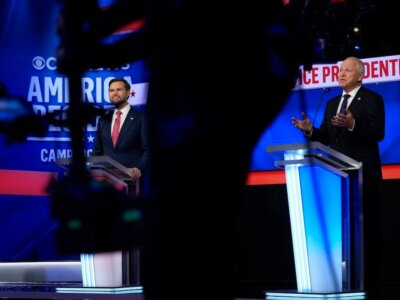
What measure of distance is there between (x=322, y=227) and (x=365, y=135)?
1107 millimetres

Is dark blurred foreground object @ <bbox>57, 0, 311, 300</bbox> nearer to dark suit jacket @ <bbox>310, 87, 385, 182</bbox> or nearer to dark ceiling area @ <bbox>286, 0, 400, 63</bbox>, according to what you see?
dark suit jacket @ <bbox>310, 87, 385, 182</bbox>

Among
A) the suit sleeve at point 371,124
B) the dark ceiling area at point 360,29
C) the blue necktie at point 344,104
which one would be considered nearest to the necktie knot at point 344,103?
the blue necktie at point 344,104

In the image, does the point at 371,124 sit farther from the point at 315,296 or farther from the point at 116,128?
the point at 116,128

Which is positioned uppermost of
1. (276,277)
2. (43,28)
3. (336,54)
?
(43,28)

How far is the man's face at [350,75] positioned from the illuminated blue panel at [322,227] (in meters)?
1.21

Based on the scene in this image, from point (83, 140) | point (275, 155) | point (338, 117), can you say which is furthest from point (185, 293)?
point (338, 117)

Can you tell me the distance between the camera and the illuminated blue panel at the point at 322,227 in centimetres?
470

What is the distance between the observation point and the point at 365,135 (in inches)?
220

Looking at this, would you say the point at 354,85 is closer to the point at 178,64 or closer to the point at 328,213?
the point at 328,213

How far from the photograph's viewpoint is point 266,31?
4.94 ft

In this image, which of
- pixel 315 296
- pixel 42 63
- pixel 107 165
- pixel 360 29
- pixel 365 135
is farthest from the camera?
pixel 42 63

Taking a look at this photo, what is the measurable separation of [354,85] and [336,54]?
2.92 ft

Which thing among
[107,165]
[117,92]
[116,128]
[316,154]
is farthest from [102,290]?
[316,154]

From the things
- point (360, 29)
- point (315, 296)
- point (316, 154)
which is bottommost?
point (315, 296)
